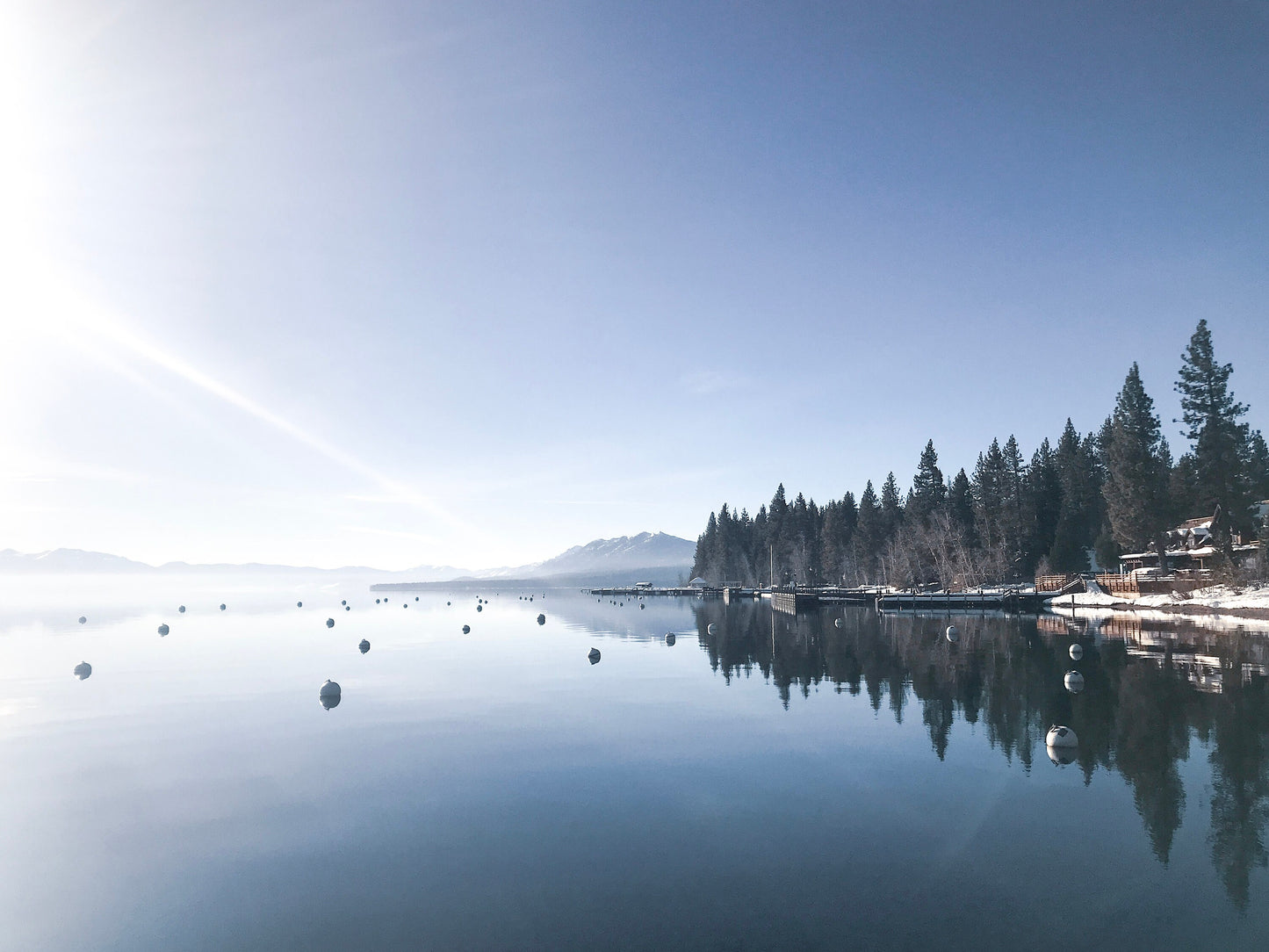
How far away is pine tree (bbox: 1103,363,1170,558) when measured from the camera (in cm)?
7944

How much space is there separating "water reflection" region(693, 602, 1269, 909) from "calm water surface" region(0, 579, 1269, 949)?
0.20 meters

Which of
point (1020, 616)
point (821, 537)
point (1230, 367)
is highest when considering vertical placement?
point (1230, 367)

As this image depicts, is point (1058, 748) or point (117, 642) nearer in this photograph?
point (1058, 748)

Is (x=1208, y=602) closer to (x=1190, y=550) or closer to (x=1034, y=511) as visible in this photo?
(x=1190, y=550)

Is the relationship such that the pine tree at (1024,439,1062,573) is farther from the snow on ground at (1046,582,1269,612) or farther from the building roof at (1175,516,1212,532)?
the snow on ground at (1046,582,1269,612)

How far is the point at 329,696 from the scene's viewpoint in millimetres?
36188

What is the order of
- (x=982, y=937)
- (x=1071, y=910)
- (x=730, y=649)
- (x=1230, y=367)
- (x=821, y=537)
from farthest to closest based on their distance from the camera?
1. (x=821, y=537)
2. (x=1230, y=367)
3. (x=730, y=649)
4. (x=1071, y=910)
5. (x=982, y=937)

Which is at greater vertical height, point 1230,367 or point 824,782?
point 1230,367

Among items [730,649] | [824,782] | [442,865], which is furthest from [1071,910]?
[730,649]

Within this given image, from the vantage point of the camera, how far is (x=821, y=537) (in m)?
156

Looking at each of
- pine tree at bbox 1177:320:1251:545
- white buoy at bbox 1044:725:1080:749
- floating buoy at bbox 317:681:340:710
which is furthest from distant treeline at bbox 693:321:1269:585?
floating buoy at bbox 317:681:340:710

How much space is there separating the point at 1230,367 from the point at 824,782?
85834 mm

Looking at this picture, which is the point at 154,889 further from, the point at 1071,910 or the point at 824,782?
the point at 1071,910

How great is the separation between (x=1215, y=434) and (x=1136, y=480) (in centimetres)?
877
